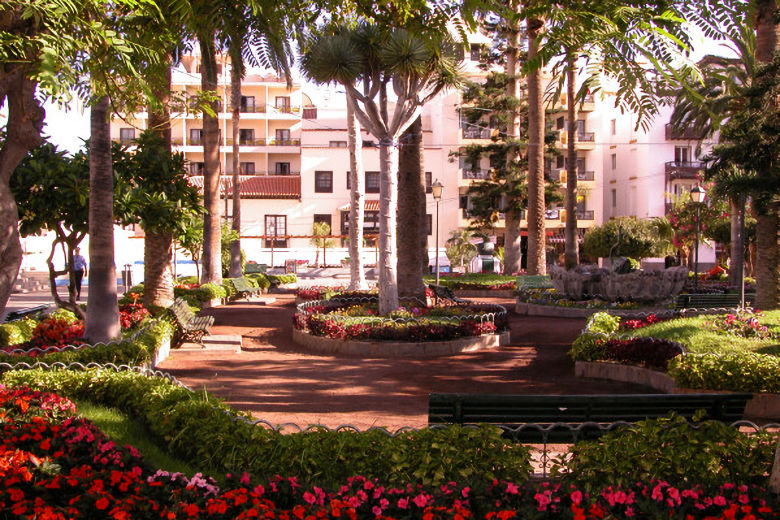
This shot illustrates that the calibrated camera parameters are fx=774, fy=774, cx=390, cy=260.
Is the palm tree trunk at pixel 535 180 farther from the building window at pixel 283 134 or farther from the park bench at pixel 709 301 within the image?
the building window at pixel 283 134

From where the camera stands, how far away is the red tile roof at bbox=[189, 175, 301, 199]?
1993 inches

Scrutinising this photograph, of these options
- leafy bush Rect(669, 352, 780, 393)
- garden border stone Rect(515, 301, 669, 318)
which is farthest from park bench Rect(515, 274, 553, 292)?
leafy bush Rect(669, 352, 780, 393)

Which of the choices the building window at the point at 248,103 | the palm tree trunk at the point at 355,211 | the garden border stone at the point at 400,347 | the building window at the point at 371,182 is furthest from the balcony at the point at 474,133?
the garden border stone at the point at 400,347

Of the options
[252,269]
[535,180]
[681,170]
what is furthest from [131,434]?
[681,170]

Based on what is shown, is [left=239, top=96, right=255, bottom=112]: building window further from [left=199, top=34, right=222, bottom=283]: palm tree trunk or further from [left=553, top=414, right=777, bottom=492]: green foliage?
[left=553, top=414, right=777, bottom=492]: green foliage

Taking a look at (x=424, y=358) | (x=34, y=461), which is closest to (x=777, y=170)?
(x=424, y=358)

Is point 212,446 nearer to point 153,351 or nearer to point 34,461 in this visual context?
point 34,461

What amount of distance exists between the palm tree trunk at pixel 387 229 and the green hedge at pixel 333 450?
9.04 m

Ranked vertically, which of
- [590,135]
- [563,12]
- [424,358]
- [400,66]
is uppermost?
[590,135]

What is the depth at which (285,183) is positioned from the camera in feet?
172

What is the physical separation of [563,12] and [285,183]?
50.1 m

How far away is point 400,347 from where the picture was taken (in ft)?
42.9

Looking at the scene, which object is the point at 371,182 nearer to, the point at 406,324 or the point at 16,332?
the point at 406,324

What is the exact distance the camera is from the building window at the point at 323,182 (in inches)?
1989
